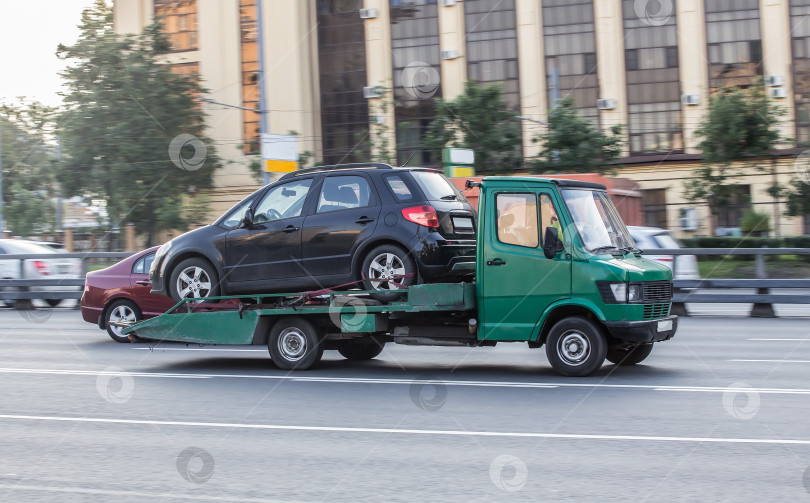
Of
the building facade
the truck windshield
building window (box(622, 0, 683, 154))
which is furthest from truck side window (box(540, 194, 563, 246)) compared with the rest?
A: building window (box(622, 0, 683, 154))

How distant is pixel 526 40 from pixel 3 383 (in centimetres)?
3195

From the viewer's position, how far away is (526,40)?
39.0m

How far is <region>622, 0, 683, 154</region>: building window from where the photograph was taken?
3812 cm

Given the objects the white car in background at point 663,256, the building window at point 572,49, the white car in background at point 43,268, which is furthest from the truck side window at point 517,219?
the building window at point 572,49

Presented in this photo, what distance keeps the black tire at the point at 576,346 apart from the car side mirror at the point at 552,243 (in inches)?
28.2

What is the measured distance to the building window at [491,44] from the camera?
3941cm

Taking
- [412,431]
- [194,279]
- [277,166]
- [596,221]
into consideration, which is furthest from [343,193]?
[277,166]

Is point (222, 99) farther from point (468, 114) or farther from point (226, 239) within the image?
point (226, 239)

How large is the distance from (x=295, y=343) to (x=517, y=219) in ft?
9.88

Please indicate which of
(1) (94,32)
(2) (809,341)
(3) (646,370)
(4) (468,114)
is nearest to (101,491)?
(3) (646,370)

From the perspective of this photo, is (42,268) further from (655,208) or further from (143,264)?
(655,208)

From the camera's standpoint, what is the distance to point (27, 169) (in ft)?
176

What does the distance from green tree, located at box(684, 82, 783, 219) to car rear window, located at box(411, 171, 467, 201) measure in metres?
24.3

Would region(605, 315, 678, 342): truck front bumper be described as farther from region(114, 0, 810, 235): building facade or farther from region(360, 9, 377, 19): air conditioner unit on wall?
region(360, 9, 377, 19): air conditioner unit on wall
